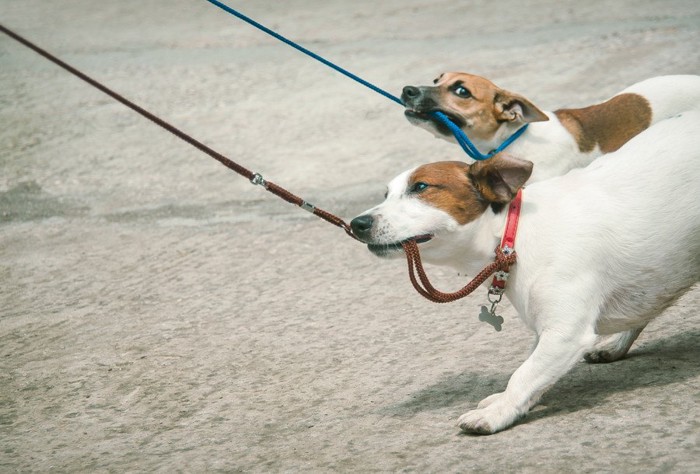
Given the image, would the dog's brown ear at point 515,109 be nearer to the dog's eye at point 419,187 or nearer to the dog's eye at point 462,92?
the dog's eye at point 462,92

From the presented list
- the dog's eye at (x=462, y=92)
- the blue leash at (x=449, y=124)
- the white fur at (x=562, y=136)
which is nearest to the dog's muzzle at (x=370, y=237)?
the blue leash at (x=449, y=124)

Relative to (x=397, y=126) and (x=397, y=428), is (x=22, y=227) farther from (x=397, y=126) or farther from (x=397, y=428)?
(x=397, y=428)

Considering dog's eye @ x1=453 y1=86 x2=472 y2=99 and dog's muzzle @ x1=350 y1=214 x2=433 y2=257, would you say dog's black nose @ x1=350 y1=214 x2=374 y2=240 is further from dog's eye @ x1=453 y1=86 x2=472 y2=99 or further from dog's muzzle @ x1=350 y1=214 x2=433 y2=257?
dog's eye @ x1=453 y1=86 x2=472 y2=99

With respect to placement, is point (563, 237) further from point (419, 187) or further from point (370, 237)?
point (370, 237)

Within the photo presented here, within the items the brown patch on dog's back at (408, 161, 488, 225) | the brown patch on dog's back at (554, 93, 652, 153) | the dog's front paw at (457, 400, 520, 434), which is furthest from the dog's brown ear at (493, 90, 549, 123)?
the dog's front paw at (457, 400, 520, 434)

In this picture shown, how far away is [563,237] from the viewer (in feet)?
12.0

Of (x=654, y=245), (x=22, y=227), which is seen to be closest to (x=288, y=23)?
(x=22, y=227)

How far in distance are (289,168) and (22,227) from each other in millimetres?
1783

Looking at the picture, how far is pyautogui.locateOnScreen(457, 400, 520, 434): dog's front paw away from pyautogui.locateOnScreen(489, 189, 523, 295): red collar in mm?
421

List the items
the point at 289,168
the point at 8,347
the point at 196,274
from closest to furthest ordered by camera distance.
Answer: the point at 8,347 < the point at 196,274 < the point at 289,168

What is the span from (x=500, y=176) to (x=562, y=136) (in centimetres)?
187

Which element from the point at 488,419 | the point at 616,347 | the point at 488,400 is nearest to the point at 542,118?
the point at 616,347

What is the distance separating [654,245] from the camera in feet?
12.1

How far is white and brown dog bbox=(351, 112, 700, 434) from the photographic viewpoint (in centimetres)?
358
